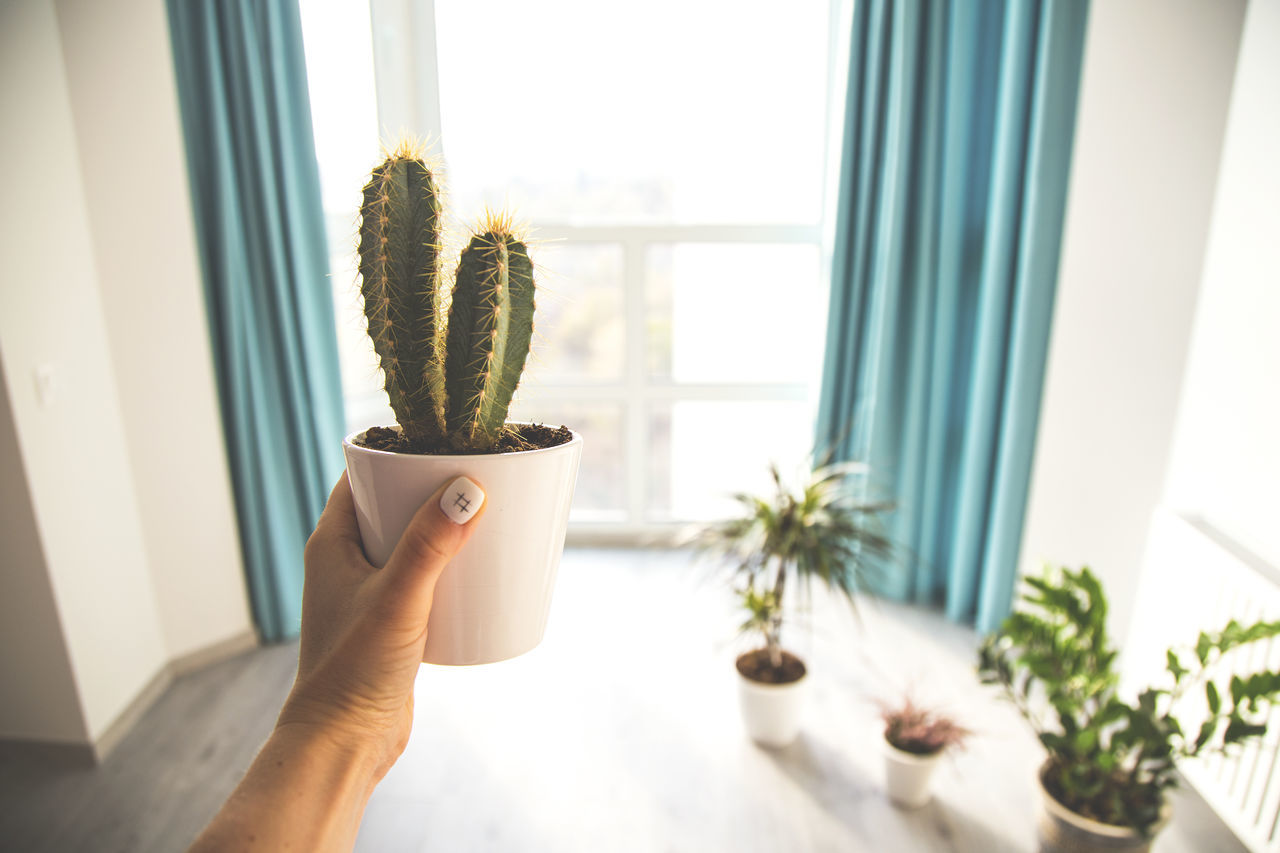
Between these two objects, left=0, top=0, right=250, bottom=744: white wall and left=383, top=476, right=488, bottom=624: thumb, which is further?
left=0, top=0, right=250, bottom=744: white wall

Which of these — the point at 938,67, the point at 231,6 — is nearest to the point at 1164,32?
the point at 938,67

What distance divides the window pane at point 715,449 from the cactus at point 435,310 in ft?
8.00

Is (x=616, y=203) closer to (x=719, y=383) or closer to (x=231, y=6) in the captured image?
(x=719, y=383)

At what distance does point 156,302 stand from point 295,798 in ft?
6.06

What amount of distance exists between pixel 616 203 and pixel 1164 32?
1.84 metres

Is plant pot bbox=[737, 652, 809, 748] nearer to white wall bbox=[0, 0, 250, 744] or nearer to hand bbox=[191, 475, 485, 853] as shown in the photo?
hand bbox=[191, 475, 485, 853]

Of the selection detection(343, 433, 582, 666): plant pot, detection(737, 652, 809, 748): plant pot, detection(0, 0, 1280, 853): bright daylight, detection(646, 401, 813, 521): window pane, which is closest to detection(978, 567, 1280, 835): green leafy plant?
detection(0, 0, 1280, 853): bright daylight

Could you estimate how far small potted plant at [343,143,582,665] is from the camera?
1.65 feet

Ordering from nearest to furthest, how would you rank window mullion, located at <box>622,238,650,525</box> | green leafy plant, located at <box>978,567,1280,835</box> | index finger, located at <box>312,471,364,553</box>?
index finger, located at <box>312,471,364,553</box>, green leafy plant, located at <box>978,567,1280,835</box>, window mullion, located at <box>622,238,650,525</box>

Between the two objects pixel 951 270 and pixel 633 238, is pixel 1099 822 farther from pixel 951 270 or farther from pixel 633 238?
pixel 633 238

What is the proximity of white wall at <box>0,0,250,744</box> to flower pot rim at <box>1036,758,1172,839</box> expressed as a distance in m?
2.25

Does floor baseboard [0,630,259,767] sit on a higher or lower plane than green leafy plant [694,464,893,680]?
lower

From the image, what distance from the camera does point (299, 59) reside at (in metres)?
1.90

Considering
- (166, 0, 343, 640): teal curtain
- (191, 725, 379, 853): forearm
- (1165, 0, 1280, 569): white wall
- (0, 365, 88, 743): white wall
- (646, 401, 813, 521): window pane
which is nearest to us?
(191, 725, 379, 853): forearm
